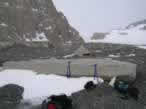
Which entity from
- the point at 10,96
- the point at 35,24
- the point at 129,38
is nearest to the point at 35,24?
the point at 35,24

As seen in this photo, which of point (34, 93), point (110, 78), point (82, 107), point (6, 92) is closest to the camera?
point (82, 107)

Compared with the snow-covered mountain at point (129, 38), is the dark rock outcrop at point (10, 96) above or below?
below

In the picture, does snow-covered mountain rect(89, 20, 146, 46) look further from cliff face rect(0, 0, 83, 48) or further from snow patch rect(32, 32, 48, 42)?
snow patch rect(32, 32, 48, 42)

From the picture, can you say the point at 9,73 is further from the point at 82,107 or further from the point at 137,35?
the point at 137,35

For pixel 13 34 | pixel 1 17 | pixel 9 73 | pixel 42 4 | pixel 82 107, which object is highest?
pixel 42 4

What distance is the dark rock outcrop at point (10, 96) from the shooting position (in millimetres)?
3633

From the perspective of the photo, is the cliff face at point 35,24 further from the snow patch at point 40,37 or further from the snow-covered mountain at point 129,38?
the snow-covered mountain at point 129,38

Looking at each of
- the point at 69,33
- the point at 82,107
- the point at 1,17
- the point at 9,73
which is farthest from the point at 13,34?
the point at 82,107

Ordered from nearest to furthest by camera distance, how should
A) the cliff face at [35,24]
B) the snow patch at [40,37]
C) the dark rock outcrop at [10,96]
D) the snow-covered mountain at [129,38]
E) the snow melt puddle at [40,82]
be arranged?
1. the dark rock outcrop at [10,96]
2. the snow melt puddle at [40,82]
3. the cliff face at [35,24]
4. the snow patch at [40,37]
5. the snow-covered mountain at [129,38]

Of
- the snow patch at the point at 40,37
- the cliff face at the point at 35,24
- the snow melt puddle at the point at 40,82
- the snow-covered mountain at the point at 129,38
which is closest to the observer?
the snow melt puddle at the point at 40,82

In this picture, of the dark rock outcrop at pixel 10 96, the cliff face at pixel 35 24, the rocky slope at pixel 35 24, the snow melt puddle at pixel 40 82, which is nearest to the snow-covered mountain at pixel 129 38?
the rocky slope at pixel 35 24

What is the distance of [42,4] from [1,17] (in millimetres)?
8695

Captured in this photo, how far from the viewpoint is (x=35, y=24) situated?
2752 centimetres

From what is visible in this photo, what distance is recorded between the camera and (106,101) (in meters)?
3.62
